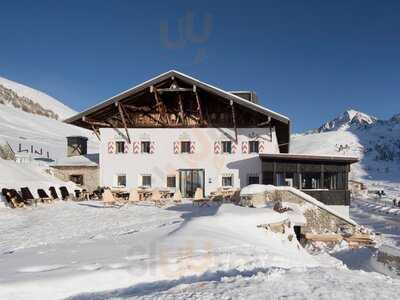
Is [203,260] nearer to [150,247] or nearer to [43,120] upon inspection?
[150,247]

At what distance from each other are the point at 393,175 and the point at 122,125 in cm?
10611

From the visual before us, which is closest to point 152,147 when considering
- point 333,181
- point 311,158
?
point 311,158

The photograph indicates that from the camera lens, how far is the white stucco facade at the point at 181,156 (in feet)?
77.7

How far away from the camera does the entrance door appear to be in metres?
24.4

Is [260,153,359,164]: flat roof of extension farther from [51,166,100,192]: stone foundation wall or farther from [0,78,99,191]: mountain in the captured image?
[0,78,99,191]: mountain

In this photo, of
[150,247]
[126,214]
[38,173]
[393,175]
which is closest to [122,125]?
[38,173]

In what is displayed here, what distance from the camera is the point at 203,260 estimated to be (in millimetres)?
6570

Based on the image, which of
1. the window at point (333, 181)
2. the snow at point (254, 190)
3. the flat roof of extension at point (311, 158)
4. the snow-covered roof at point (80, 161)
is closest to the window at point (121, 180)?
the snow-covered roof at point (80, 161)

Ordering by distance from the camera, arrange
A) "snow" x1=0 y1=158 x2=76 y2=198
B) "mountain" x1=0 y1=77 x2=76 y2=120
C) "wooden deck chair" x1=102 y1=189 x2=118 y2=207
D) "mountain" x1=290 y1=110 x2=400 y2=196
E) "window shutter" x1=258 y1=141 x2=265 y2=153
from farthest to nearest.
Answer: "mountain" x1=290 y1=110 x2=400 y2=196, "mountain" x1=0 y1=77 x2=76 y2=120, "window shutter" x1=258 y1=141 x2=265 y2=153, "snow" x1=0 y1=158 x2=76 y2=198, "wooden deck chair" x1=102 y1=189 x2=118 y2=207

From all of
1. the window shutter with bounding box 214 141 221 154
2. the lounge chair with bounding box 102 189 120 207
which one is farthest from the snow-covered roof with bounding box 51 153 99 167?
the lounge chair with bounding box 102 189 120 207

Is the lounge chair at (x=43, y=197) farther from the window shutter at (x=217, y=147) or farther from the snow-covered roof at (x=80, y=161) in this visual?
the window shutter at (x=217, y=147)

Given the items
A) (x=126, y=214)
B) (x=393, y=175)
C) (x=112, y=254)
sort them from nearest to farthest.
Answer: (x=112, y=254), (x=126, y=214), (x=393, y=175)

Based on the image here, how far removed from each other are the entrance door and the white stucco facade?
313 mm

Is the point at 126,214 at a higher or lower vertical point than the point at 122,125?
lower
